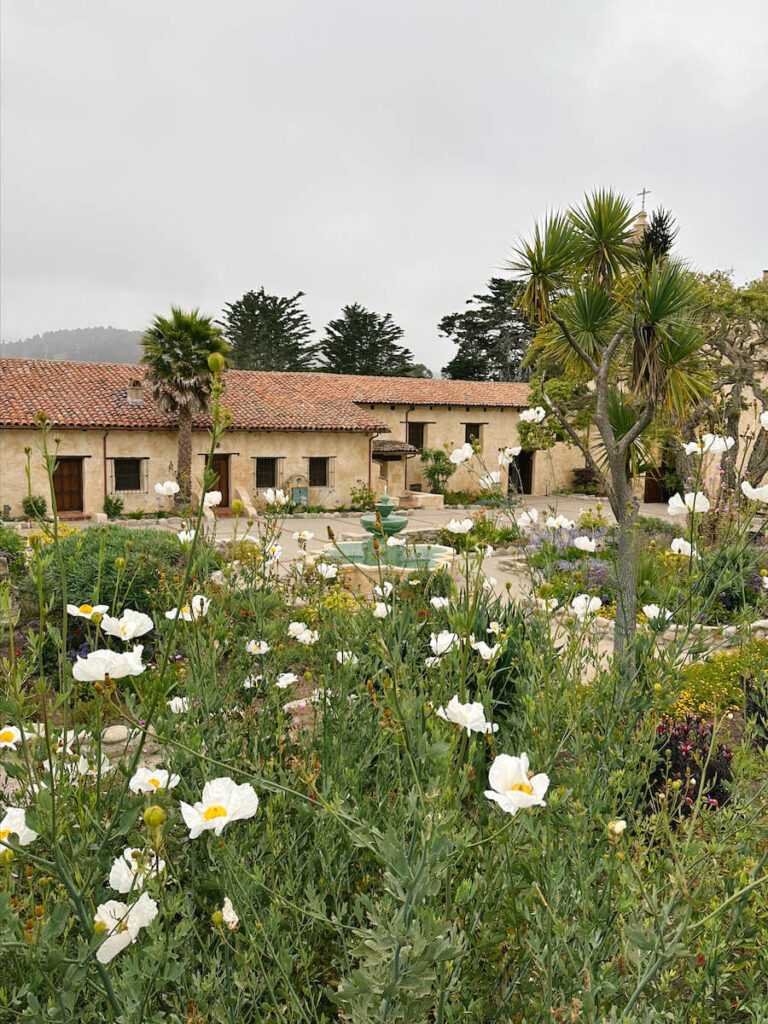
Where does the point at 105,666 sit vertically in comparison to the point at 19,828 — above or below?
above

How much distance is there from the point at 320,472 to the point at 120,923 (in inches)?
817

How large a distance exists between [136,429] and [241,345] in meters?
21.4

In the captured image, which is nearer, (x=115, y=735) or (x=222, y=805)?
(x=222, y=805)

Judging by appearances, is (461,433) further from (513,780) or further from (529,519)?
(513,780)

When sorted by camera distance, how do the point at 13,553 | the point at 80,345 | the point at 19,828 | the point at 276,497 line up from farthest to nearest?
1. the point at 80,345
2. the point at 13,553
3. the point at 276,497
4. the point at 19,828

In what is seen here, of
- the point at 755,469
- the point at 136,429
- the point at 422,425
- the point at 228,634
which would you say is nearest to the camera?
the point at 228,634

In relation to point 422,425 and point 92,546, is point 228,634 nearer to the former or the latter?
point 92,546

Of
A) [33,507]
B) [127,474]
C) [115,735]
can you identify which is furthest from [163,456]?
[33,507]

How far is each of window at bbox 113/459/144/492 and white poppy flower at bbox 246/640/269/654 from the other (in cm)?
1760

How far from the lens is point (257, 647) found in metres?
2.60

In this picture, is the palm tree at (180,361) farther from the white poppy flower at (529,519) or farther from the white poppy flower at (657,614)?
the white poppy flower at (657,614)

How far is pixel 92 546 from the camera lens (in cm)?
727

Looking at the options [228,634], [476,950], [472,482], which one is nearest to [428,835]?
[476,950]

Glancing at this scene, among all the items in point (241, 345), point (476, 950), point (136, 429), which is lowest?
point (476, 950)
